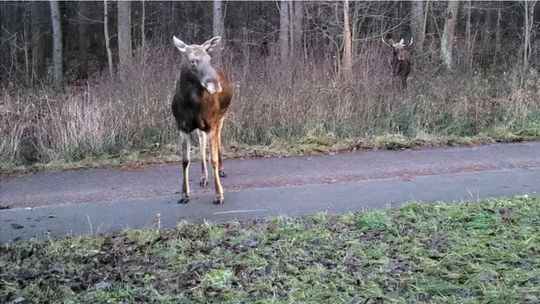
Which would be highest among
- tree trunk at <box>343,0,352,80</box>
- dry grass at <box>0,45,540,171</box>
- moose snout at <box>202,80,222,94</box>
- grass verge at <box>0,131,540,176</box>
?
tree trunk at <box>343,0,352,80</box>

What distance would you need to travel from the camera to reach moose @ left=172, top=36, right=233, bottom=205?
23.7 feet

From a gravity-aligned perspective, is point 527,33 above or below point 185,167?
above

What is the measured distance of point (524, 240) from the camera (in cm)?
573

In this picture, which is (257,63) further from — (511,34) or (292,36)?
(511,34)

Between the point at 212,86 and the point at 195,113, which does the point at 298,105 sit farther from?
the point at 212,86

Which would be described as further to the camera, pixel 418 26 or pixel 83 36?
pixel 83 36

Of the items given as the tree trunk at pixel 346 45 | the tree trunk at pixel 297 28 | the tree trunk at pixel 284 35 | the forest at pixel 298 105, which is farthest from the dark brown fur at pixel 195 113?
the tree trunk at pixel 297 28

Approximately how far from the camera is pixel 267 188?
831 centimetres

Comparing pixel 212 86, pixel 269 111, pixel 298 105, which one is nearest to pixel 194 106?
pixel 212 86

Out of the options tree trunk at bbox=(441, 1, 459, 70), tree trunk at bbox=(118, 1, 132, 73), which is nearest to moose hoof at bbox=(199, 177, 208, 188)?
tree trunk at bbox=(441, 1, 459, 70)

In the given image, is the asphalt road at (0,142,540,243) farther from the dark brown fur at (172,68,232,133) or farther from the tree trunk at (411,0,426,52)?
the tree trunk at (411,0,426,52)

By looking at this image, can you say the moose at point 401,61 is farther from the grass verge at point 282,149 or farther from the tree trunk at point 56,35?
the tree trunk at point 56,35

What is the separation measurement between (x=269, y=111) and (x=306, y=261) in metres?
6.55

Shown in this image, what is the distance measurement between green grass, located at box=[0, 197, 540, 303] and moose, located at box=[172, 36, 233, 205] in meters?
1.50
